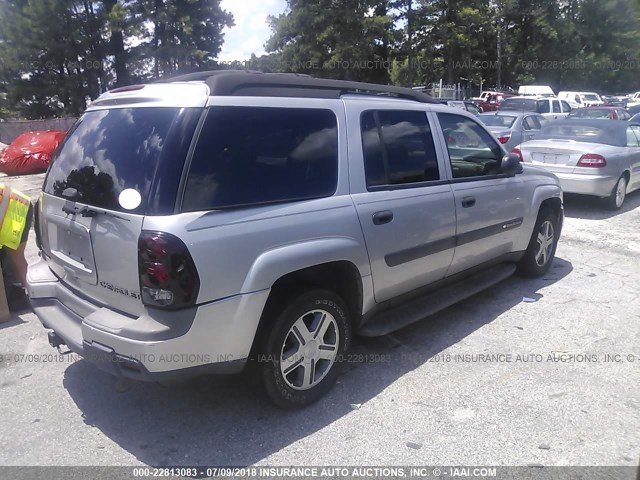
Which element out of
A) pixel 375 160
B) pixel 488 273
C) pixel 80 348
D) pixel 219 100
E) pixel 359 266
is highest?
pixel 219 100

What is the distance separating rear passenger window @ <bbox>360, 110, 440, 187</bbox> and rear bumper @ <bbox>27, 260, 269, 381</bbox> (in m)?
1.30

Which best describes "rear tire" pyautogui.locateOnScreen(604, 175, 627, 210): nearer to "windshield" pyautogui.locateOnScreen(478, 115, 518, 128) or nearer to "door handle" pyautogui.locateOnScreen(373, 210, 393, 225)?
"windshield" pyautogui.locateOnScreen(478, 115, 518, 128)

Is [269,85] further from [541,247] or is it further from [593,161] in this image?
[593,161]

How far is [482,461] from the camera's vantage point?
109 inches

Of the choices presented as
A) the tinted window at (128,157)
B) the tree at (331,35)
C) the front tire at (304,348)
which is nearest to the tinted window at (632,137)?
the front tire at (304,348)

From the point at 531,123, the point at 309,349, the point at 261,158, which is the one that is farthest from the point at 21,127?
the point at 309,349

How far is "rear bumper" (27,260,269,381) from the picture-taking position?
2574 millimetres

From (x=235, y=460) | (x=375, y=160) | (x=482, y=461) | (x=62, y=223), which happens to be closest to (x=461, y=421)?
(x=482, y=461)

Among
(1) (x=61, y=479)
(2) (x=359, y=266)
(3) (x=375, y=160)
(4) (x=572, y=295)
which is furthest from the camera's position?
(4) (x=572, y=295)

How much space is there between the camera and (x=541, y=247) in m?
5.46

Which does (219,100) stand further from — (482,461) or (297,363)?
(482,461)

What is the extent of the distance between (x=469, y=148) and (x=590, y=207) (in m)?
5.81

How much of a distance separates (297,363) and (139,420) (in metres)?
1.02

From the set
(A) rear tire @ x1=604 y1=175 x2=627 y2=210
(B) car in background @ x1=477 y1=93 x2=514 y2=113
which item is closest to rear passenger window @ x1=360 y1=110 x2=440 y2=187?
(A) rear tire @ x1=604 y1=175 x2=627 y2=210
